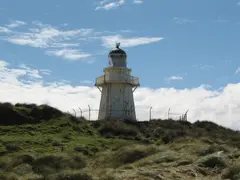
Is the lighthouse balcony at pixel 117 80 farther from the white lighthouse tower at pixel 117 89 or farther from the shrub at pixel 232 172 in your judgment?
the shrub at pixel 232 172

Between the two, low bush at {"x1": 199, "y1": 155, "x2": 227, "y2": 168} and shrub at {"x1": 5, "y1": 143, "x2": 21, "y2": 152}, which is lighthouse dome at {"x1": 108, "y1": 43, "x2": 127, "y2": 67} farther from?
low bush at {"x1": 199, "y1": 155, "x2": 227, "y2": 168}

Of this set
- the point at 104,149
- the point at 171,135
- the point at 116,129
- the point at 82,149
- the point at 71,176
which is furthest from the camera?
the point at 116,129

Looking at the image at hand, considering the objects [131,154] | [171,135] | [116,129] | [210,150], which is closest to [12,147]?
[131,154]

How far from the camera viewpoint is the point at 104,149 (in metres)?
31.8

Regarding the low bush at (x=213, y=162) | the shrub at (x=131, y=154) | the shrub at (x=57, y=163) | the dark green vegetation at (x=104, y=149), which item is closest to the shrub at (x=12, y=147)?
the dark green vegetation at (x=104, y=149)

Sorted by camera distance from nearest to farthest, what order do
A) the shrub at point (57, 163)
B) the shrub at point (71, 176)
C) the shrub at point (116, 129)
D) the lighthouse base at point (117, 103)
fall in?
the shrub at point (71, 176), the shrub at point (57, 163), the shrub at point (116, 129), the lighthouse base at point (117, 103)

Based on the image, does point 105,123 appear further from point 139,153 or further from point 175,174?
point 175,174

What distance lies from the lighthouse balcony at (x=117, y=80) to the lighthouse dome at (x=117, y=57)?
1.63 meters

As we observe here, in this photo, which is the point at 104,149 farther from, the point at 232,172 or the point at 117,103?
the point at 117,103

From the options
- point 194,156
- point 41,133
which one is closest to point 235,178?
point 194,156

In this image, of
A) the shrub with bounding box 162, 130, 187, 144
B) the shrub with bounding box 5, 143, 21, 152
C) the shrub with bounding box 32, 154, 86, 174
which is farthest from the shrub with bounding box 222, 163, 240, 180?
the shrub with bounding box 162, 130, 187, 144

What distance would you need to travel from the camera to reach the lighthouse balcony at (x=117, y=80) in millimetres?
54062

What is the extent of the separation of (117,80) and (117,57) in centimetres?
287

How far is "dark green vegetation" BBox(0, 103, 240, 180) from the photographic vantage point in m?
16.5
